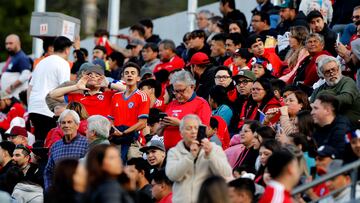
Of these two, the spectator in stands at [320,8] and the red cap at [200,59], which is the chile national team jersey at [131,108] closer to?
the red cap at [200,59]

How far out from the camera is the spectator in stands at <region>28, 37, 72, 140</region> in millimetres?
20188

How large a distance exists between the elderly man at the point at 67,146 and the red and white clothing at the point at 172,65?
5.43 metres

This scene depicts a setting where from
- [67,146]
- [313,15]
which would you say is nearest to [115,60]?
[313,15]

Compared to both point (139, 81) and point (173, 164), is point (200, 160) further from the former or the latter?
point (139, 81)

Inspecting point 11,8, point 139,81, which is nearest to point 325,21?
point 139,81

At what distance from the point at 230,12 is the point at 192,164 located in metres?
9.84

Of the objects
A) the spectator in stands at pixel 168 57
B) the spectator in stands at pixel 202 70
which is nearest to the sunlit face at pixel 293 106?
the spectator in stands at pixel 202 70

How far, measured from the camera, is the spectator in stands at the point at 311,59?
18688 millimetres

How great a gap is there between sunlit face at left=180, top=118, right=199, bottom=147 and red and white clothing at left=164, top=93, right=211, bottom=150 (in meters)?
2.05

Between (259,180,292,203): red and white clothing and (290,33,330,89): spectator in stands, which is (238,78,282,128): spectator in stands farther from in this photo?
(259,180,292,203): red and white clothing

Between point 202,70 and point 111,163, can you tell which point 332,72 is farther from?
point 111,163

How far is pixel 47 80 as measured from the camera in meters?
20.3

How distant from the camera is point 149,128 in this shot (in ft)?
63.4

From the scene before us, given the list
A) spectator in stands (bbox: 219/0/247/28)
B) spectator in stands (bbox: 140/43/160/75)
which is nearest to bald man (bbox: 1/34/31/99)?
spectator in stands (bbox: 140/43/160/75)
